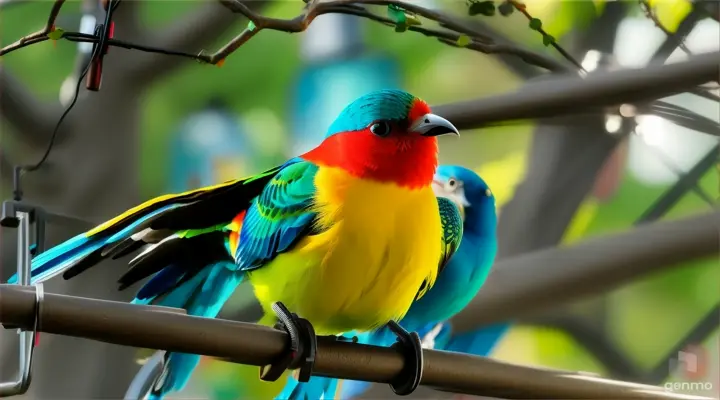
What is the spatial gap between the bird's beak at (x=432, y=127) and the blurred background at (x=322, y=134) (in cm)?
23

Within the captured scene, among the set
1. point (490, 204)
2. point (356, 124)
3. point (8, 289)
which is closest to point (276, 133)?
point (356, 124)

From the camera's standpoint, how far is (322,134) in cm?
116

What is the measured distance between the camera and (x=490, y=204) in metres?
1.24

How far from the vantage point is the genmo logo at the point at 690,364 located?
51.8 inches

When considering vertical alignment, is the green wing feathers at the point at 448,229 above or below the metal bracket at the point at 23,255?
above

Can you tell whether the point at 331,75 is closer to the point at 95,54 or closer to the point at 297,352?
the point at 95,54

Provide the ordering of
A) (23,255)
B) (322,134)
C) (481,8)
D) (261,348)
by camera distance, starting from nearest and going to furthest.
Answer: (261,348) → (23,255) → (322,134) → (481,8)

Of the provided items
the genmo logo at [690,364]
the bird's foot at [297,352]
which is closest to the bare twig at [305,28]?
the bird's foot at [297,352]

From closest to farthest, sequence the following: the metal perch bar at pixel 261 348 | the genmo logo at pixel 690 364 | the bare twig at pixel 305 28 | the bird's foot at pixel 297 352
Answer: the metal perch bar at pixel 261 348, the bird's foot at pixel 297 352, the bare twig at pixel 305 28, the genmo logo at pixel 690 364

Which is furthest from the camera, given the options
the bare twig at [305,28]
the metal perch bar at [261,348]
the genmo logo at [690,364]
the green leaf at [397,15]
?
the genmo logo at [690,364]

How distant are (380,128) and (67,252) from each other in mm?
467

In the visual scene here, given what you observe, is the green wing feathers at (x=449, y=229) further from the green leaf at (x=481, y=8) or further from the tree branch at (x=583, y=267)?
the green leaf at (x=481, y=8)

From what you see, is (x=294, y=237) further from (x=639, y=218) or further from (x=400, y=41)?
(x=639, y=218)

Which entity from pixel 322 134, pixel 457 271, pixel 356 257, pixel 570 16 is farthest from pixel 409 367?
pixel 570 16
